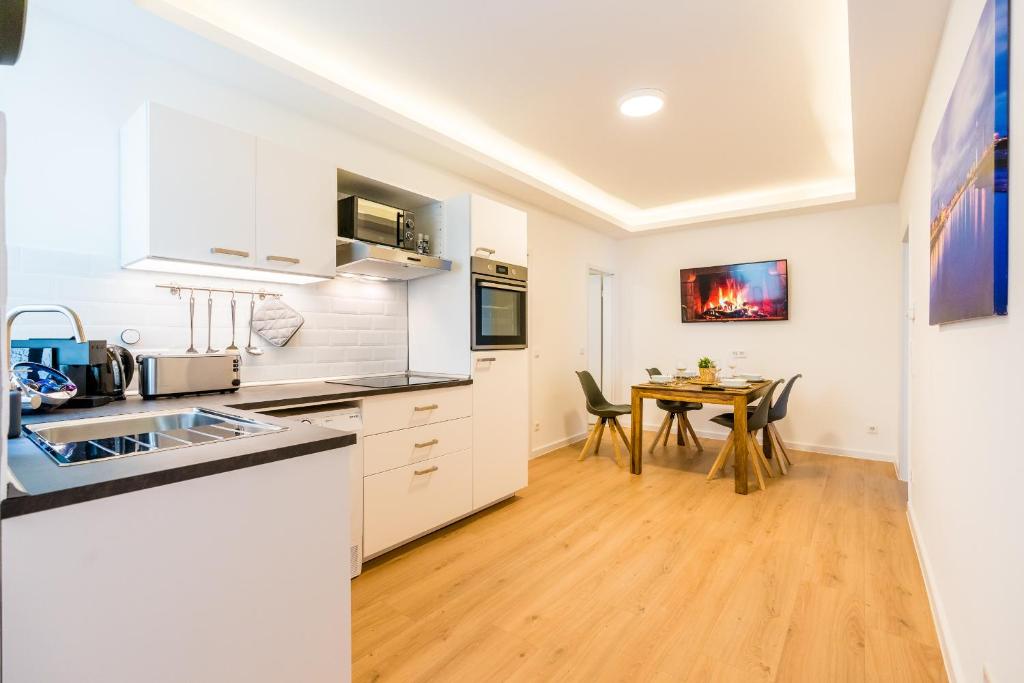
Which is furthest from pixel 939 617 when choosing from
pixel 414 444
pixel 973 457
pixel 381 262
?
pixel 381 262

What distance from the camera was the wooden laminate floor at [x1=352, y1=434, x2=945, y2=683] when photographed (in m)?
1.81

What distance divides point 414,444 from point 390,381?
0.43 m

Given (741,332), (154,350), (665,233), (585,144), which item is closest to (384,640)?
(154,350)

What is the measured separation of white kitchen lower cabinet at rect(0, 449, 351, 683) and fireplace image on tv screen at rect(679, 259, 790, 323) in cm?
520

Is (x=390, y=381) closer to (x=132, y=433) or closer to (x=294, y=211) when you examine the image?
(x=294, y=211)

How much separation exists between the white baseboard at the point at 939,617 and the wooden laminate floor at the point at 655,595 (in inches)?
1.6

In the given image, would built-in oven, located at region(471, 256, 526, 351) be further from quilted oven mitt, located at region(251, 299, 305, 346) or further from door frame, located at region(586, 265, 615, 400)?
door frame, located at region(586, 265, 615, 400)

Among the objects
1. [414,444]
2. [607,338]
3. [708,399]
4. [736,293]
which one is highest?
[736,293]

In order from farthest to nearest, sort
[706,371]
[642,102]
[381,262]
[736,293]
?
[736,293] < [706,371] < [642,102] < [381,262]

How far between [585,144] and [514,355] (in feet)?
5.88

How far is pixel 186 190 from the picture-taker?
2.09 meters

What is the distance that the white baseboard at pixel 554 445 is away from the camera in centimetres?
479

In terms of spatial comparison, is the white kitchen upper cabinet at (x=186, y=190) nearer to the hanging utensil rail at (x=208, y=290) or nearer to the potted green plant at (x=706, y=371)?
the hanging utensil rail at (x=208, y=290)

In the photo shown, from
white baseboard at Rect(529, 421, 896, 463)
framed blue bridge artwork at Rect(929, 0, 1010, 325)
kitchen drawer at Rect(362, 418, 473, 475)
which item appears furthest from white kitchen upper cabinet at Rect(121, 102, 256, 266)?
white baseboard at Rect(529, 421, 896, 463)
